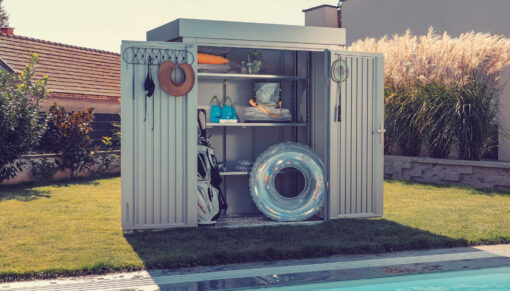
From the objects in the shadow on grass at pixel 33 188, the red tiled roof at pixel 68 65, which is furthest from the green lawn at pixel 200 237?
the red tiled roof at pixel 68 65

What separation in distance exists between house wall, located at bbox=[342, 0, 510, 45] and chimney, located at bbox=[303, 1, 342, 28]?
6.69 feet

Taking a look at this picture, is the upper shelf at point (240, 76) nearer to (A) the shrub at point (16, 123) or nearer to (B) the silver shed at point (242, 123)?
(B) the silver shed at point (242, 123)

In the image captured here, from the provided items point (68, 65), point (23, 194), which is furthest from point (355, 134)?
point (68, 65)

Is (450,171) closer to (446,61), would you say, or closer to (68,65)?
(446,61)

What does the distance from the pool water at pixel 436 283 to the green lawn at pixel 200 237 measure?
79cm

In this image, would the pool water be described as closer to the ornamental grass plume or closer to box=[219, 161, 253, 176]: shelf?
box=[219, 161, 253, 176]: shelf

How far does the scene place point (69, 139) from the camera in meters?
11.3

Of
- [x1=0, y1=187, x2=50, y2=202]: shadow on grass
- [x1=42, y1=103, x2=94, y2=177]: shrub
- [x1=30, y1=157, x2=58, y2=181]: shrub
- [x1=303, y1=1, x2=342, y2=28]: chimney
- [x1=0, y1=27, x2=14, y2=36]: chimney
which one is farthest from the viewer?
[x1=303, y1=1, x2=342, y2=28]: chimney

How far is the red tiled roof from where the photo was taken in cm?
1331

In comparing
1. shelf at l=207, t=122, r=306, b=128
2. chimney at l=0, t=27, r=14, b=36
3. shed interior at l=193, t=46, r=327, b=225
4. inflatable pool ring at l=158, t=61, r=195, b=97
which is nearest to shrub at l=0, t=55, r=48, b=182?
shed interior at l=193, t=46, r=327, b=225

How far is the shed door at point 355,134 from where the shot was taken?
6543 millimetres

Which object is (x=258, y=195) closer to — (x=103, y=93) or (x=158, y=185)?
(x=158, y=185)

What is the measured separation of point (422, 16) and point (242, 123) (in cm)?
937

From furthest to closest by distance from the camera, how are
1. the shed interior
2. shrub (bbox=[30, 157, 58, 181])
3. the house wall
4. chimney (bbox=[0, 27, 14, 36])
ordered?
chimney (bbox=[0, 27, 14, 36]) → the house wall → shrub (bbox=[30, 157, 58, 181]) → the shed interior
